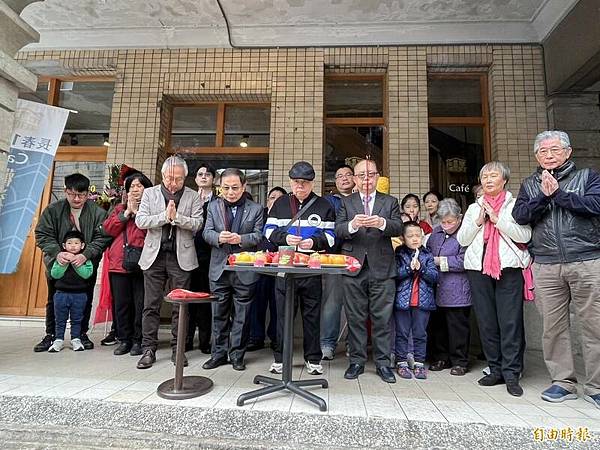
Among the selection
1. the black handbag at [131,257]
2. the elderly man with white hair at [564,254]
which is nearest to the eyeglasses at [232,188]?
the black handbag at [131,257]

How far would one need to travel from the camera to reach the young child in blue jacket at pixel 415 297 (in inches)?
132

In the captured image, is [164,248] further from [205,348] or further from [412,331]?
[412,331]

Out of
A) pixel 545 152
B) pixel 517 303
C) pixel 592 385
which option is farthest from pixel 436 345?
pixel 545 152

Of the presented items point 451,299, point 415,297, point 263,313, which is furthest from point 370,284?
point 263,313

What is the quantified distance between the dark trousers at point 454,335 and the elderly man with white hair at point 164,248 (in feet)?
7.86

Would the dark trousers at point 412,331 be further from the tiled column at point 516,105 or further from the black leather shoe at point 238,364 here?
the tiled column at point 516,105

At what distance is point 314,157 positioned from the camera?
17.6 feet

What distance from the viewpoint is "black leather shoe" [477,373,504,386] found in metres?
3.01

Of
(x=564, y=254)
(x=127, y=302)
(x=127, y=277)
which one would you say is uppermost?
(x=564, y=254)

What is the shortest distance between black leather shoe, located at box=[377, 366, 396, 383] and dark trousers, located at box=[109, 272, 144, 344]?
2388 mm

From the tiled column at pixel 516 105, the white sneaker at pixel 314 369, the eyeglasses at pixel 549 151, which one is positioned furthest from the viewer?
the tiled column at pixel 516 105

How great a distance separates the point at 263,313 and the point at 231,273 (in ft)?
3.19

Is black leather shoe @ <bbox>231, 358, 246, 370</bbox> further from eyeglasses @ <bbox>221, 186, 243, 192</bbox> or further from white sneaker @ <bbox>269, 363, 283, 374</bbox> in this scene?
eyeglasses @ <bbox>221, 186, 243, 192</bbox>

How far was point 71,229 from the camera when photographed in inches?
160
